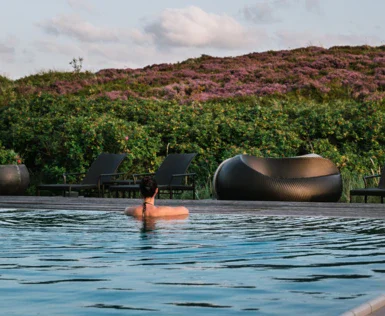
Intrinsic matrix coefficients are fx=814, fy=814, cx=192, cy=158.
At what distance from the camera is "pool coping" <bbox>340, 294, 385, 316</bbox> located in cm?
305

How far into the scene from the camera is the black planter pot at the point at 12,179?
495 inches

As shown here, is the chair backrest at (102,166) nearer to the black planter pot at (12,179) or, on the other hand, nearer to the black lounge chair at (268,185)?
the black planter pot at (12,179)

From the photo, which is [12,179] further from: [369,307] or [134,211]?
[369,307]

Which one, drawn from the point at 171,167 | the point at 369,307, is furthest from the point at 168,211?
the point at 369,307

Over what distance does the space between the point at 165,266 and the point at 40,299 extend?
1184mm

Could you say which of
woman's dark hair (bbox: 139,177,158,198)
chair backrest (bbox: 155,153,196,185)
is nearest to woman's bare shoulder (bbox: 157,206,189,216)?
woman's dark hair (bbox: 139,177,158,198)

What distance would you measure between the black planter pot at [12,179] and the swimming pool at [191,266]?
502cm

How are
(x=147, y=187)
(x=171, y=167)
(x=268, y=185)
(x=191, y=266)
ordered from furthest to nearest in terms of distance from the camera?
(x=171, y=167)
(x=268, y=185)
(x=147, y=187)
(x=191, y=266)

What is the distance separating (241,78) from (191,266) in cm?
2370

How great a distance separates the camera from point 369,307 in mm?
3170

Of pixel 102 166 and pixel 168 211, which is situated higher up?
pixel 102 166

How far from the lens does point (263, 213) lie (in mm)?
8242

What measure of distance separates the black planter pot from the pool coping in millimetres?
9916

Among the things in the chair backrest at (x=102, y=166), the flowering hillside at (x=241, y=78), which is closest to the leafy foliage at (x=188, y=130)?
the flowering hillside at (x=241, y=78)
